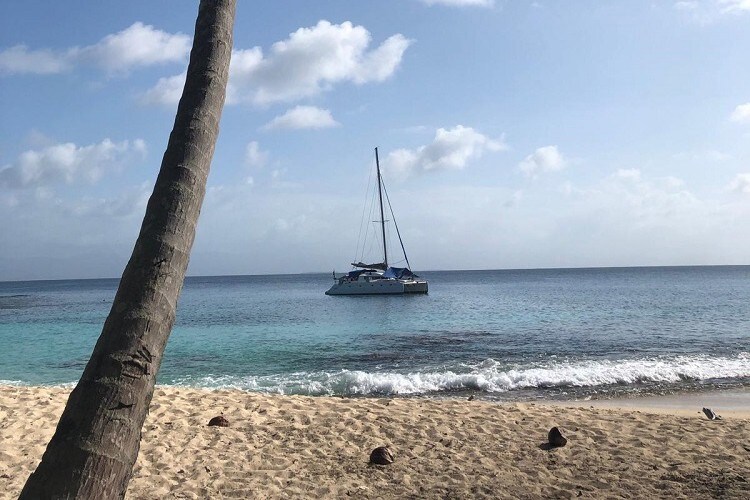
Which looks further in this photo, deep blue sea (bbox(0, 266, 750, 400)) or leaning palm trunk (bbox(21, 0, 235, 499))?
deep blue sea (bbox(0, 266, 750, 400))

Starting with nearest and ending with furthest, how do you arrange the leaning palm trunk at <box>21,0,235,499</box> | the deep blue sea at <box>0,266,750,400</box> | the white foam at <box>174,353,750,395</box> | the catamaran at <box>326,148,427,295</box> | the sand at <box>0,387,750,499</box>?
the leaning palm trunk at <box>21,0,235,499</box> → the sand at <box>0,387,750,499</box> → the white foam at <box>174,353,750,395</box> → the deep blue sea at <box>0,266,750,400</box> → the catamaran at <box>326,148,427,295</box>

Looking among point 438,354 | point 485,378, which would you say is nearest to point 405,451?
point 485,378

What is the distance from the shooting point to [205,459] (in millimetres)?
7059

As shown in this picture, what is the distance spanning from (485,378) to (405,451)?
8.05 meters

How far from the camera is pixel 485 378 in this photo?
1504 centimetres

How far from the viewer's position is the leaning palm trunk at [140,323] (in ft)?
6.95

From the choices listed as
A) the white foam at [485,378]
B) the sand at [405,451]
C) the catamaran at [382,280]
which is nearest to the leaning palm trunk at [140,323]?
the sand at [405,451]

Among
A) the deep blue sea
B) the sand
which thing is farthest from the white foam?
the sand

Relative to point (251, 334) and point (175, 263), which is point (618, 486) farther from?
point (251, 334)

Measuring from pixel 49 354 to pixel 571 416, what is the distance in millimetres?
19573

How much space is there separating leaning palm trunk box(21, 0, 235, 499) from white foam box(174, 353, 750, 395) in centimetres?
1194

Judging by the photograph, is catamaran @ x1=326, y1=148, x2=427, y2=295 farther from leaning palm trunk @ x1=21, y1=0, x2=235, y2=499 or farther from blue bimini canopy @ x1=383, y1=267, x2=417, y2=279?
leaning palm trunk @ x1=21, y1=0, x2=235, y2=499

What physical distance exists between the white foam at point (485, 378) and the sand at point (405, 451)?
438 centimetres

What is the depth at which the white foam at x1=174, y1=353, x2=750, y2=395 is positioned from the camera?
1445 centimetres
